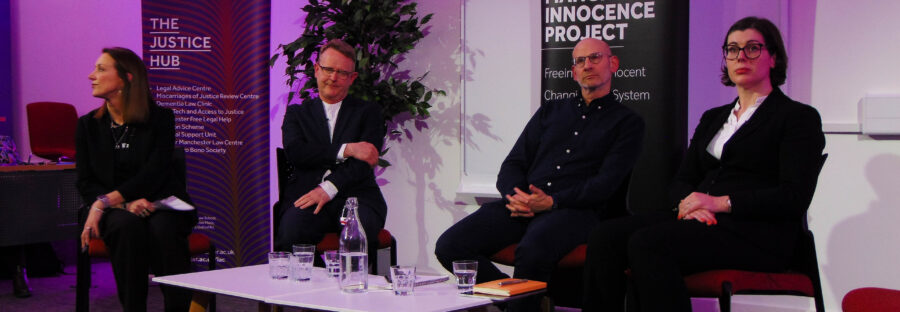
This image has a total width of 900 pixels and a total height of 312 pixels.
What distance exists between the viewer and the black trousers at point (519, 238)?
3016 mm

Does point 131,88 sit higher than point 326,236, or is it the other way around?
point 131,88

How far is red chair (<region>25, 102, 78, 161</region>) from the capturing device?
5703 mm

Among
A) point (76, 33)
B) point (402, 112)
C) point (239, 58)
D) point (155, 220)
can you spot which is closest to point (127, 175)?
point (155, 220)

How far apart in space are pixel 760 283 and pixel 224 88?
349 cm

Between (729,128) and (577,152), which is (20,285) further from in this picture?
(729,128)

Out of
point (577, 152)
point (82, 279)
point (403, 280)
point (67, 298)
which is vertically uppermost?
point (577, 152)

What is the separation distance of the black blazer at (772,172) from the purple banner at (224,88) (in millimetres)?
2978

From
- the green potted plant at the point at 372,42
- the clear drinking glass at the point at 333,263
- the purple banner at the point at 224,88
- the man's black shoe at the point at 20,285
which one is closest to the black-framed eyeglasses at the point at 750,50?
the clear drinking glass at the point at 333,263

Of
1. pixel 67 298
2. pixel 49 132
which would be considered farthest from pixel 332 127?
pixel 49 132

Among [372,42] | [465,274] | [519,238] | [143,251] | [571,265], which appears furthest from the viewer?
[372,42]

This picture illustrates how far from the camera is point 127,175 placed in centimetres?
373

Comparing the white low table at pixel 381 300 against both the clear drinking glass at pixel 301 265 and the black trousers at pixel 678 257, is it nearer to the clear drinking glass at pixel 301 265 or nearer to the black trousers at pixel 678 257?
the clear drinking glass at pixel 301 265

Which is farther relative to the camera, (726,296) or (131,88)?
(131,88)

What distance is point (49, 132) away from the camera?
5.72 m
